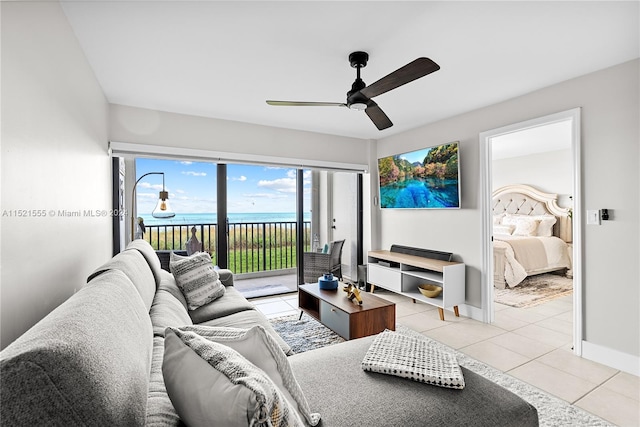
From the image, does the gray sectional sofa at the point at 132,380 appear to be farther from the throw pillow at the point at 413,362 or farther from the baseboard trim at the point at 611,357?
the baseboard trim at the point at 611,357

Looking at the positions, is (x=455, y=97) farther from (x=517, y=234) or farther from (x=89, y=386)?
(x=517, y=234)

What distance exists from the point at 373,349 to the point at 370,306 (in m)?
1.20

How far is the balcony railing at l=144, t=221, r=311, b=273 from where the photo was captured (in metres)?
4.63

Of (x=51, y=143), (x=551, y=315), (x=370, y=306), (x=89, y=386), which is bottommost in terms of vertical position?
(x=551, y=315)

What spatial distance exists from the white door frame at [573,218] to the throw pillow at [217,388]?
301 cm

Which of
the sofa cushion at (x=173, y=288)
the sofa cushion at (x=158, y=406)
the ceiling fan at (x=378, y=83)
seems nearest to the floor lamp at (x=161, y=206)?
the sofa cushion at (x=173, y=288)

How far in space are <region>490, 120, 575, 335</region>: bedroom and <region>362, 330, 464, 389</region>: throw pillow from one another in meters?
2.48

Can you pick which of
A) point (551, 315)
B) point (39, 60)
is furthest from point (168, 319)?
point (551, 315)

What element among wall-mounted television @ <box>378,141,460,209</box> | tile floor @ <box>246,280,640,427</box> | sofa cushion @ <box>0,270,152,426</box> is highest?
wall-mounted television @ <box>378,141,460,209</box>

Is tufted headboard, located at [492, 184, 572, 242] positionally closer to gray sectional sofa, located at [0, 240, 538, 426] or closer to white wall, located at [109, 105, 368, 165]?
white wall, located at [109, 105, 368, 165]

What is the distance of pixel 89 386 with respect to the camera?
64 centimetres

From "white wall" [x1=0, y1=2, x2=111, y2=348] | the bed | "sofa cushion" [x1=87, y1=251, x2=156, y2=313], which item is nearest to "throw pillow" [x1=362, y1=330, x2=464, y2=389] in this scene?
"sofa cushion" [x1=87, y1=251, x2=156, y2=313]

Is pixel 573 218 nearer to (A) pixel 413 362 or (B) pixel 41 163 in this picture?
(A) pixel 413 362

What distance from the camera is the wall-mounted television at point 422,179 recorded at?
12.6ft
